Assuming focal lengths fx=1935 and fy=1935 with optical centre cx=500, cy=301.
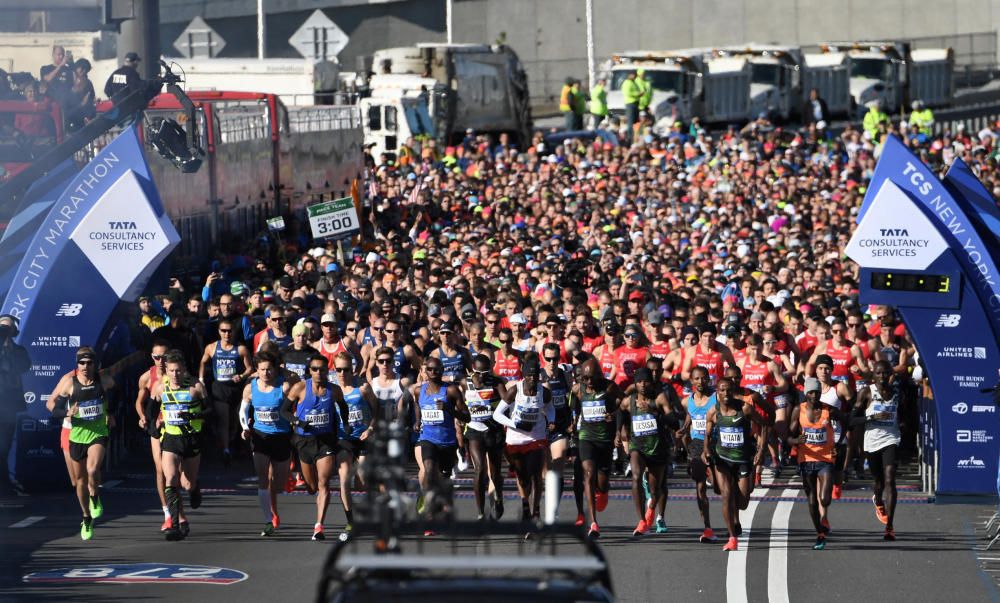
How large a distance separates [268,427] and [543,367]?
8.91 ft

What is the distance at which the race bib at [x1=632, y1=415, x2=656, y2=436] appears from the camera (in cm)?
1638

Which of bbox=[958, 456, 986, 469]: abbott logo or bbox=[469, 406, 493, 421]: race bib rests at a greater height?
bbox=[469, 406, 493, 421]: race bib

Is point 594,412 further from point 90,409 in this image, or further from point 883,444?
point 90,409

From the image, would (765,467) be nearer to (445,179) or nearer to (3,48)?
(445,179)

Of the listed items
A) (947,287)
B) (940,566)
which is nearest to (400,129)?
(947,287)

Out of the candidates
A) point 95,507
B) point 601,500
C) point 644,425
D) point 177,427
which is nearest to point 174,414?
point 177,427

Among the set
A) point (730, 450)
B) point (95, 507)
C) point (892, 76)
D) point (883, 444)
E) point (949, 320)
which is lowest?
point (95, 507)

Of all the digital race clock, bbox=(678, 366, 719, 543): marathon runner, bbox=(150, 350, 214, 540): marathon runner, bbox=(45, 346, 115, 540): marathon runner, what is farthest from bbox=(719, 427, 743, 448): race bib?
bbox=(45, 346, 115, 540): marathon runner

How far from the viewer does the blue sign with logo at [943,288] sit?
18.3 m

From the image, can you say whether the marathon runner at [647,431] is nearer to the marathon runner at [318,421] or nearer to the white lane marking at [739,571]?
the white lane marking at [739,571]

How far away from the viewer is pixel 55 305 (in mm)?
19359

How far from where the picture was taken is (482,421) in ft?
55.9

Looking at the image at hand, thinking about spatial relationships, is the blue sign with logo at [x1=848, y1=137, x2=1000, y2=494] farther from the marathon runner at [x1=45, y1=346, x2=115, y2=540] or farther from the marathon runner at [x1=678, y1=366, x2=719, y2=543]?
the marathon runner at [x1=45, y1=346, x2=115, y2=540]

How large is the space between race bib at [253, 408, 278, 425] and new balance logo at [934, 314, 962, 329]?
655cm
